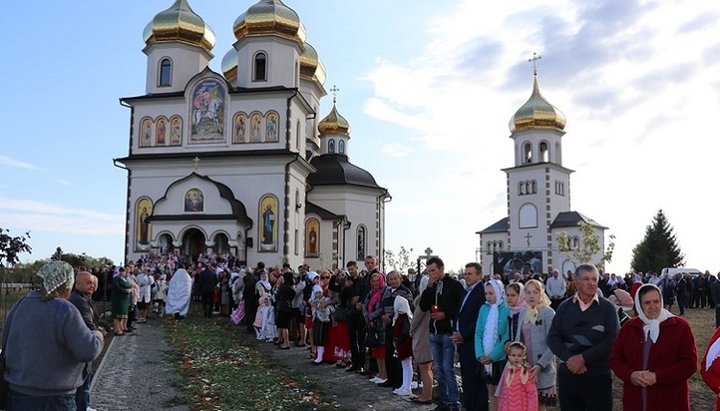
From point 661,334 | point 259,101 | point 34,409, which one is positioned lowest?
point 34,409

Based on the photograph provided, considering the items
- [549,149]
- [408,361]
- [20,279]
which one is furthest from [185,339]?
[549,149]

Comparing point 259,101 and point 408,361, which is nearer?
point 408,361

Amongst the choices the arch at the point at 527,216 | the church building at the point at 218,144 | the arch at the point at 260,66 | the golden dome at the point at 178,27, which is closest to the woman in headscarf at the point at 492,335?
the church building at the point at 218,144

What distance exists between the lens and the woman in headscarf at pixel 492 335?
7.27 metres

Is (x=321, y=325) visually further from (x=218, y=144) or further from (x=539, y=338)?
(x=218, y=144)

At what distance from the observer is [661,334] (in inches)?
207

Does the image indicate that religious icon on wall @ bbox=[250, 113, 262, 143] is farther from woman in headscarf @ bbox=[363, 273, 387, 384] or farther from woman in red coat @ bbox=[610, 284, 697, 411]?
woman in red coat @ bbox=[610, 284, 697, 411]

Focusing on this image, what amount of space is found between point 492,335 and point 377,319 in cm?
359

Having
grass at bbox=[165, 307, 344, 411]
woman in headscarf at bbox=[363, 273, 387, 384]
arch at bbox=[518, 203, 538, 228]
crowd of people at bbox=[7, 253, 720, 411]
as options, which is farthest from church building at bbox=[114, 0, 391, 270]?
arch at bbox=[518, 203, 538, 228]

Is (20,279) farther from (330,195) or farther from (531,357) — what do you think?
(531,357)

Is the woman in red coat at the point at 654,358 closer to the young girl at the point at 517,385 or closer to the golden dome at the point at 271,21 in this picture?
the young girl at the point at 517,385

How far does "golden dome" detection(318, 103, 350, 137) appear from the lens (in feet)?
167

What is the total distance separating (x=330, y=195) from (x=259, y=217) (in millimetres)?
10088

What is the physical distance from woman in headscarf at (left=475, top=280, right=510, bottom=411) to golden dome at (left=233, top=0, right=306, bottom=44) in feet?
103
